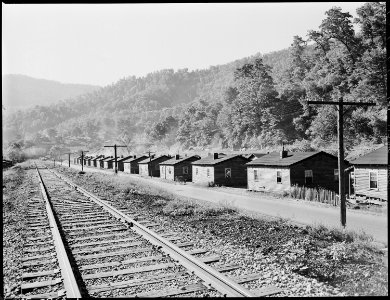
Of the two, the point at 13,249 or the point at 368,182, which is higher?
the point at 368,182

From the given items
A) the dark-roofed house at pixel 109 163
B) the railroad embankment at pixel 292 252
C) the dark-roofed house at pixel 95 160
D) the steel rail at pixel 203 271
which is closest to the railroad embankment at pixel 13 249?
the steel rail at pixel 203 271

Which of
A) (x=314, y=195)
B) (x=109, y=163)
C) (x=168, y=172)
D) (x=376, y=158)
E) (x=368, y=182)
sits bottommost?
(x=314, y=195)

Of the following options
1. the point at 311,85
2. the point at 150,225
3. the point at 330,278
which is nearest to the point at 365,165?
the point at 150,225

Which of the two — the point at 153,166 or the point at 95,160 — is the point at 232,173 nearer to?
the point at 153,166

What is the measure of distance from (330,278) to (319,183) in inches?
954

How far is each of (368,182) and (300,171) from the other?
5517mm

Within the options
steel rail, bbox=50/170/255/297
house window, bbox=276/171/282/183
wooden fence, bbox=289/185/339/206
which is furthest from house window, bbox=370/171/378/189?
steel rail, bbox=50/170/255/297

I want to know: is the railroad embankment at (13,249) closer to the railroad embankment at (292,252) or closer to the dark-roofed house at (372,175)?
the railroad embankment at (292,252)

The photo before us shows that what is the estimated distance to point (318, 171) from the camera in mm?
30391

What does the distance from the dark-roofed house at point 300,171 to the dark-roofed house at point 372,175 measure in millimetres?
3878

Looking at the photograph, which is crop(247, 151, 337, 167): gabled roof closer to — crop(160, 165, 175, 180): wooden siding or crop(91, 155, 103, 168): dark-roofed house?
crop(160, 165, 175, 180): wooden siding

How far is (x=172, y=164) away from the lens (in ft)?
157

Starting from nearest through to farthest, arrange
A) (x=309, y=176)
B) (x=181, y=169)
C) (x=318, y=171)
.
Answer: (x=309, y=176) < (x=318, y=171) < (x=181, y=169)

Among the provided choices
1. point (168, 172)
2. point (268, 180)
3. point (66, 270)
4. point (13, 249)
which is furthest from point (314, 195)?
point (168, 172)
